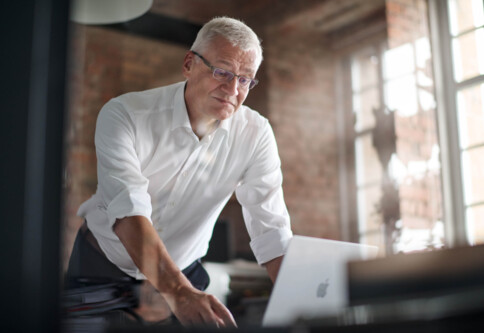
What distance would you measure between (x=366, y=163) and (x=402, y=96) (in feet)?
2.10

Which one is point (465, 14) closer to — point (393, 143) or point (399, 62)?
point (399, 62)

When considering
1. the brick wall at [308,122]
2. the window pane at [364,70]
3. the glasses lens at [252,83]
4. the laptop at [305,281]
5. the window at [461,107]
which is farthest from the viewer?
the window pane at [364,70]

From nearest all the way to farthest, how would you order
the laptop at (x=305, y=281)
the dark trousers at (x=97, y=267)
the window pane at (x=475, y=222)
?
the laptop at (x=305, y=281) → the dark trousers at (x=97, y=267) → the window pane at (x=475, y=222)

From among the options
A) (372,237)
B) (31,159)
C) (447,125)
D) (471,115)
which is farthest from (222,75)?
(372,237)

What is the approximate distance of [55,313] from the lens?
0.49 m

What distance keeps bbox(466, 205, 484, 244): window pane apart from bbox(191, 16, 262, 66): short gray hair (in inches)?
43.7

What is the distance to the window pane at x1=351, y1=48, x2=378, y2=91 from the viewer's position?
407 cm

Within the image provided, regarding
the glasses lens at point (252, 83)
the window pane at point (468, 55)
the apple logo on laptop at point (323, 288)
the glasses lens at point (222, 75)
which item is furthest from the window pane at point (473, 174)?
the apple logo on laptop at point (323, 288)

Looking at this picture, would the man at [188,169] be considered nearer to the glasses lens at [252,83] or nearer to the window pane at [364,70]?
the glasses lens at [252,83]

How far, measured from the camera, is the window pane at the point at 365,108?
4141 mm

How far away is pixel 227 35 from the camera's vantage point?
5.25 ft

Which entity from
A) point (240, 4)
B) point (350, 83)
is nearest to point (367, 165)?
point (350, 83)

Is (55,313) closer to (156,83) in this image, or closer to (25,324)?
(25,324)

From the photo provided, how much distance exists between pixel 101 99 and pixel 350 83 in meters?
3.18
